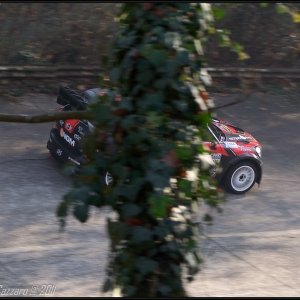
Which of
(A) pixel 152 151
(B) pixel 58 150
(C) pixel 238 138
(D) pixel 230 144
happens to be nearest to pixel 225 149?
(D) pixel 230 144

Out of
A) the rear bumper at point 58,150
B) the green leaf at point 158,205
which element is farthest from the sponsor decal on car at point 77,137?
the green leaf at point 158,205

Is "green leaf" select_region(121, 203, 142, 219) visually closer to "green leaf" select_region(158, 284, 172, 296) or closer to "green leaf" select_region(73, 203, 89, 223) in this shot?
"green leaf" select_region(73, 203, 89, 223)

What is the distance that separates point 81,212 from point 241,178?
9002 mm

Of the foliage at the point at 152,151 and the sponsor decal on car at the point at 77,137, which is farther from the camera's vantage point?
the sponsor decal on car at the point at 77,137

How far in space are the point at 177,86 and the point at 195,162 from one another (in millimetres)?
388

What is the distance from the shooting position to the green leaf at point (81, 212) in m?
3.68

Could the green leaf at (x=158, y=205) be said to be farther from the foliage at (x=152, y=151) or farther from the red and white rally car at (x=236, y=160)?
the red and white rally car at (x=236, y=160)

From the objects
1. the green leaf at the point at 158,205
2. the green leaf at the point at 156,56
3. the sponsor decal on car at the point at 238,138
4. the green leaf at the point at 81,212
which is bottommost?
the sponsor decal on car at the point at 238,138

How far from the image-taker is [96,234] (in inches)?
411

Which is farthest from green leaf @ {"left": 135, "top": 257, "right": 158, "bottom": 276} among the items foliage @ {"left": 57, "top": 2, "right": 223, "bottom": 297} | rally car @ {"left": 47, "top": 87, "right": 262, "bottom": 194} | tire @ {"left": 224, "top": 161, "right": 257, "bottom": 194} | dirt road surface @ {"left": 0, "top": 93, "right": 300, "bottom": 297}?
tire @ {"left": 224, "top": 161, "right": 257, "bottom": 194}

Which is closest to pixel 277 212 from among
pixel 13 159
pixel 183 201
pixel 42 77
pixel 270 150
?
pixel 270 150

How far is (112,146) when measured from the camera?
385cm

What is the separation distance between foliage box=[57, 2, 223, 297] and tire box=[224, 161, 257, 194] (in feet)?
27.7

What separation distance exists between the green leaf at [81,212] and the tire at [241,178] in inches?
344
